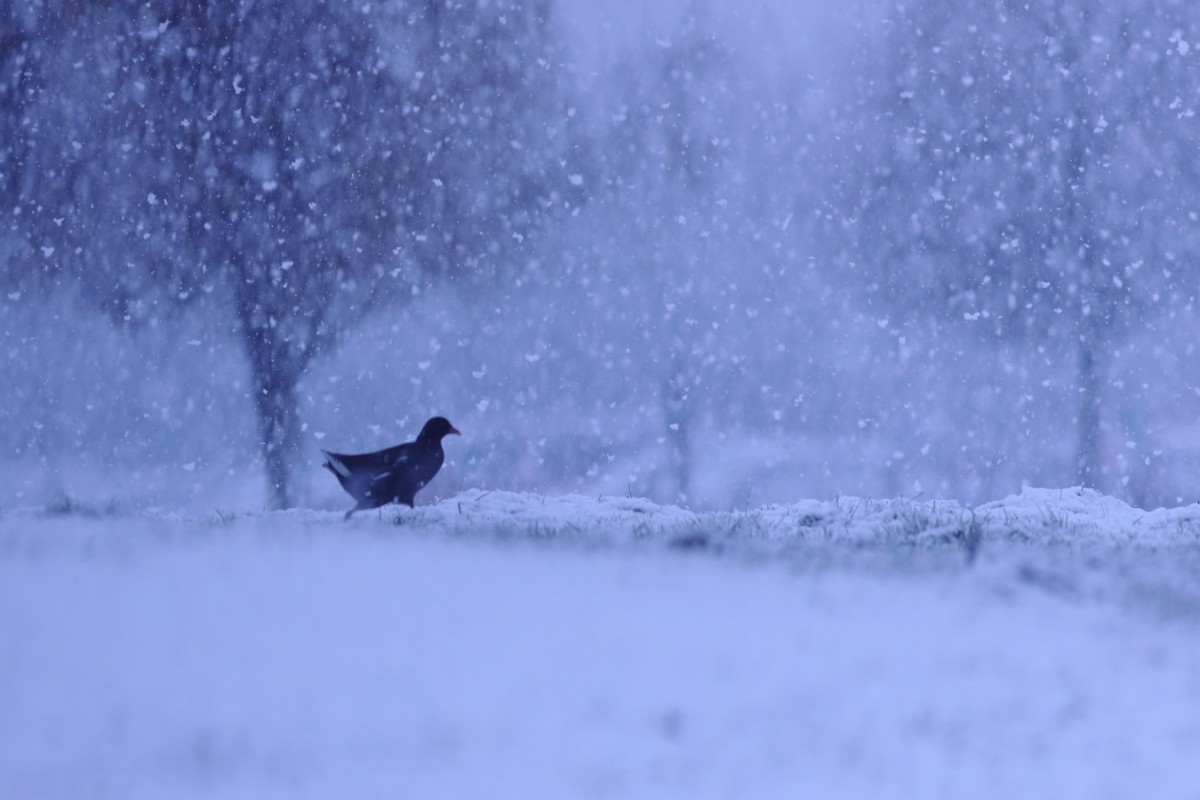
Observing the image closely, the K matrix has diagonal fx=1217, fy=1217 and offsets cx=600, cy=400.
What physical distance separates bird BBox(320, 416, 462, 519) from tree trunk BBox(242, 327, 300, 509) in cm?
290

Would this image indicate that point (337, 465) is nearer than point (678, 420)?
Yes

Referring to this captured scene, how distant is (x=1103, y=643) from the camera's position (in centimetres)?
522

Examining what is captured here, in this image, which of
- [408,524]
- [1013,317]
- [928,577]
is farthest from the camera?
[1013,317]

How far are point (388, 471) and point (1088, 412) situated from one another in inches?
332

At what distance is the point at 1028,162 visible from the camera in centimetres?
1420

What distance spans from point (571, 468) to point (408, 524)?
3.92 meters

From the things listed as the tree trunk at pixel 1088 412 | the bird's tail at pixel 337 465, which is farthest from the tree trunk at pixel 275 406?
the tree trunk at pixel 1088 412

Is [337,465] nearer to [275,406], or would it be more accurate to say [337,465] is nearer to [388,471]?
[388,471]

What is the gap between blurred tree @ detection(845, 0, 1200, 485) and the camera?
1397cm

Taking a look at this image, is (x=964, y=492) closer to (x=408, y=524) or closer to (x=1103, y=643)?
(x=408, y=524)

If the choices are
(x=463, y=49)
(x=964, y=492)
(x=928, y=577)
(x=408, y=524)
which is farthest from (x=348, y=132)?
(x=928, y=577)

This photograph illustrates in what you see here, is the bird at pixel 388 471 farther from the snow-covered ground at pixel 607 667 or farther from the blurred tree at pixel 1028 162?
the blurred tree at pixel 1028 162

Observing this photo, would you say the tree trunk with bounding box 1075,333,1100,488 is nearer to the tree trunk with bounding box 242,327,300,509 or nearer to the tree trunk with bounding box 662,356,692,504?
the tree trunk with bounding box 662,356,692,504

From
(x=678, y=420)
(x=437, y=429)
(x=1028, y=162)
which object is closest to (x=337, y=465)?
(x=437, y=429)
